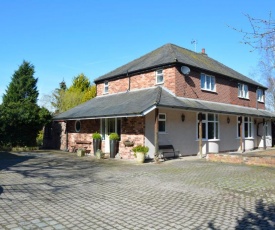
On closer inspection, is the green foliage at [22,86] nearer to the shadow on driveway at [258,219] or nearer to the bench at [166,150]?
the bench at [166,150]

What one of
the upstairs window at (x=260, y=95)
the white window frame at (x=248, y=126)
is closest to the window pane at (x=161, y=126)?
the white window frame at (x=248, y=126)

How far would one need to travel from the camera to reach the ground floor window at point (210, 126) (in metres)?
18.8

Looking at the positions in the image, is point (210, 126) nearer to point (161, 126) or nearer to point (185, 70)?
point (185, 70)

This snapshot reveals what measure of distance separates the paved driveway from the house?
187 inches

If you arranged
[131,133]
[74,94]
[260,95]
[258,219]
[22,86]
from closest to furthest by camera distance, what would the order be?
[258,219] < [131,133] < [260,95] < [22,86] < [74,94]

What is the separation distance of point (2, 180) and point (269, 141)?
2436cm

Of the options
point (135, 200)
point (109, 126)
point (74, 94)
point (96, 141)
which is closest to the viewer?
point (135, 200)

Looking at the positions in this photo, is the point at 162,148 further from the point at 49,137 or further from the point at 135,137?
the point at 49,137

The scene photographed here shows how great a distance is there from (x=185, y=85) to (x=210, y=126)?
356 centimetres

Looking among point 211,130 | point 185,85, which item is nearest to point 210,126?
point 211,130

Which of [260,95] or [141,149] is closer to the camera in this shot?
[141,149]

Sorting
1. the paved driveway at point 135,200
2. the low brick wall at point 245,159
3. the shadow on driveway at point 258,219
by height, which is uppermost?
the low brick wall at point 245,159

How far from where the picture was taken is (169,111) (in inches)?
652

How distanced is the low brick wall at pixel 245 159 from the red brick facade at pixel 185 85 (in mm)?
4628
